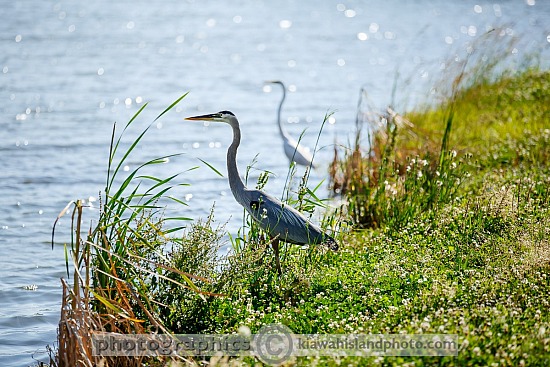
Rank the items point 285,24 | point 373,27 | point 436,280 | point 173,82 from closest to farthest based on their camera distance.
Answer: point 436,280 → point 173,82 → point 373,27 → point 285,24

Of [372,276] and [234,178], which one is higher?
[234,178]

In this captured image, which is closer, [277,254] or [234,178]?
[277,254]

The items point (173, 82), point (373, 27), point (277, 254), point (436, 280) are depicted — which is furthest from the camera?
point (373, 27)

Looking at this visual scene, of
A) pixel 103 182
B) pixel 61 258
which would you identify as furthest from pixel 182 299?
pixel 103 182

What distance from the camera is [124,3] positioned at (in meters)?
27.1

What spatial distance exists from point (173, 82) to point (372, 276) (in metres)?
12.1

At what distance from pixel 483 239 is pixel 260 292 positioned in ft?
5.77

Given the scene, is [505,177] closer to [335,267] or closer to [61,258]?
[335,267]

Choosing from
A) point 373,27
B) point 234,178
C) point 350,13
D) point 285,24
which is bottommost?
point 234,178

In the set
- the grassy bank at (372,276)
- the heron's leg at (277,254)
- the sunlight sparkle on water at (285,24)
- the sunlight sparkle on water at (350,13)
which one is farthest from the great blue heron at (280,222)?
the sunlight sparkle on water at (350,13)

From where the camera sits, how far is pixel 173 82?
16.8 m

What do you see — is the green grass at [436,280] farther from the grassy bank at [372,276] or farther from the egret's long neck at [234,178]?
the egret's long neck at [234,178]

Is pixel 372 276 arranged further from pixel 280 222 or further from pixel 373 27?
pixel 373 27

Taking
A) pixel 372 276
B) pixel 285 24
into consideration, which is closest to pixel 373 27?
pixel 285 24
